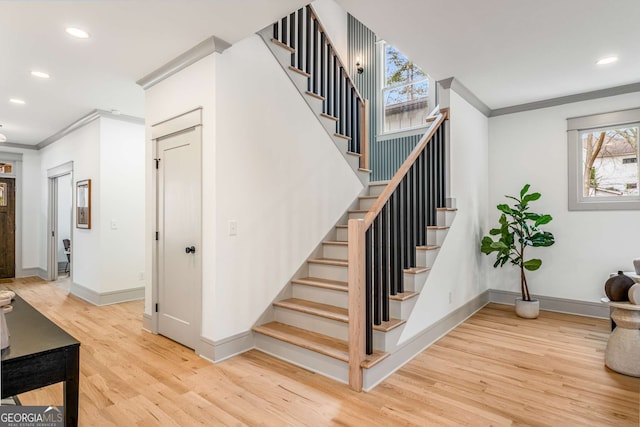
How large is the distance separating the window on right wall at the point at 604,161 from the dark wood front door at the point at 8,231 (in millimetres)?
9609

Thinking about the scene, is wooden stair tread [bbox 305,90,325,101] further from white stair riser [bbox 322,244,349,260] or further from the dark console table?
the dark console table

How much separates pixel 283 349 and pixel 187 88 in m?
2.44

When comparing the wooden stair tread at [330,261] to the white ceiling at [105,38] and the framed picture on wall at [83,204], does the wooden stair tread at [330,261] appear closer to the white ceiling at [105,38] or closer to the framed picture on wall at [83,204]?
the white ceiling at [105,38]

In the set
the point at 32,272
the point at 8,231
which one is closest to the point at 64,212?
the point at 8,231

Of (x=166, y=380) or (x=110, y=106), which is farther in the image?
(x=110, y=106)

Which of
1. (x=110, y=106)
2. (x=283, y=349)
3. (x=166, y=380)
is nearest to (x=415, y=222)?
(x=283, y=349)

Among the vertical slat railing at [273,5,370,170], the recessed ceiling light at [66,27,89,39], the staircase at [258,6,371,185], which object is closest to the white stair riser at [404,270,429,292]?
the staircase at [258,6,371,185]

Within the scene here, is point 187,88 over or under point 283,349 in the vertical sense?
over

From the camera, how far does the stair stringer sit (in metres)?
3.35

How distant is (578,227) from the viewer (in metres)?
4.30

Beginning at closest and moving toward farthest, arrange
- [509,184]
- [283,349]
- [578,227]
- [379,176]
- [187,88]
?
[283,349] < [187,88] < [578,227] < [509,184] < [379,176]

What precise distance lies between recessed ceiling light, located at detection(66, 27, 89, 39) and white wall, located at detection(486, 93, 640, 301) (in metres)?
4.77

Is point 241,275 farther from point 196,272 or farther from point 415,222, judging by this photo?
point 415,222

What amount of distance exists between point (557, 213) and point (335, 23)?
446 cm
